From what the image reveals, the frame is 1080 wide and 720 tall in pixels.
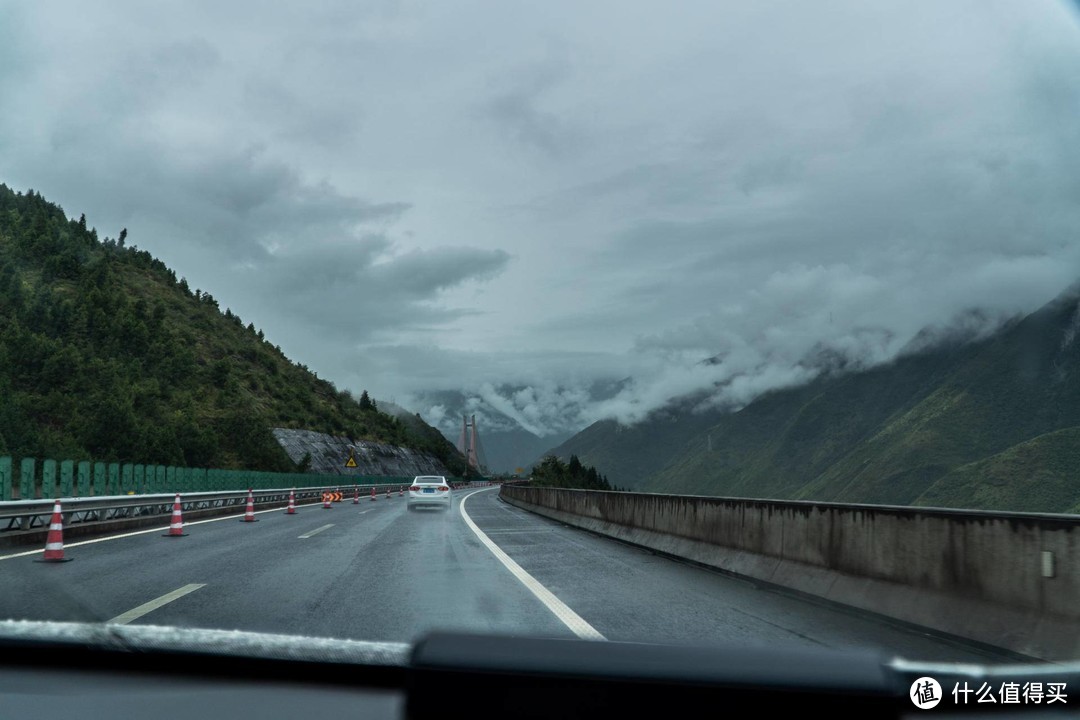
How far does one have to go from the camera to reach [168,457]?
3076 inches

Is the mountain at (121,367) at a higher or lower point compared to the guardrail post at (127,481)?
higher

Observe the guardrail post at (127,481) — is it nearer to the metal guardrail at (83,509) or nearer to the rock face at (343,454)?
the metal guardrail at (83,509)

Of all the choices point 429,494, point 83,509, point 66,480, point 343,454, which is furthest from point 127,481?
point 343,454

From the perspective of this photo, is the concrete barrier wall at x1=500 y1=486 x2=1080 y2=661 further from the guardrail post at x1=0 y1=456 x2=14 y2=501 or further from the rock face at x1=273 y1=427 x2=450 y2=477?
the rock face at x1=273 y1=427 x2=450 y2=477

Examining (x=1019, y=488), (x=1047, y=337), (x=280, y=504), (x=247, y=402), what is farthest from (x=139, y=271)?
(x=1047, y=337)

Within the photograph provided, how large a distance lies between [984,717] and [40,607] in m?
7.27

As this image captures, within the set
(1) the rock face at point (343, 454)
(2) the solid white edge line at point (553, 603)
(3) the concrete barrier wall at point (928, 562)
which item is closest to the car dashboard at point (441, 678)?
(2) the solid white edge line at point (553, 603)

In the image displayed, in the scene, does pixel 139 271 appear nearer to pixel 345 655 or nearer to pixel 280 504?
pixel 280 504

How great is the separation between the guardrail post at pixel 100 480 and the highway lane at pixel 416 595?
12274 mm

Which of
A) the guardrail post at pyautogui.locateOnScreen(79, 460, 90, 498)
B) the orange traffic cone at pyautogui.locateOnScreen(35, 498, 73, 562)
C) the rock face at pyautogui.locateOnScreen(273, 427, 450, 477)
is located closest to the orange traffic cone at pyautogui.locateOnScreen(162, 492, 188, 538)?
the orange traffic cone at pyautogui.locateOnScreen(35, 498, 73, 562)

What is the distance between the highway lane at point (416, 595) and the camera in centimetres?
655

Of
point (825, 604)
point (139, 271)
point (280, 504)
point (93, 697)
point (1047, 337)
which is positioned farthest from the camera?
point (1047, 337)

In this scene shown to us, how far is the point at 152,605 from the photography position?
7488 mm

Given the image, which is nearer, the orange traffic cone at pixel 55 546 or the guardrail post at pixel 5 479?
the orange traffic cone at pixel 55 546
